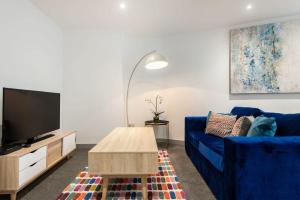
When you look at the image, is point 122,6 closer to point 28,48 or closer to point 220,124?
point 28,48

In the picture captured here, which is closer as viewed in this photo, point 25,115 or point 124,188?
point 124,188

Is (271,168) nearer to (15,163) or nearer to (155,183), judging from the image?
(155,183)

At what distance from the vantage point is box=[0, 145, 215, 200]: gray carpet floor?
190cm

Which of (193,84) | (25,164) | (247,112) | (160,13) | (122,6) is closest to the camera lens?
(25,164)

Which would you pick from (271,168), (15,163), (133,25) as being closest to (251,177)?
(271,168)

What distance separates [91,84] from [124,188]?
239cm

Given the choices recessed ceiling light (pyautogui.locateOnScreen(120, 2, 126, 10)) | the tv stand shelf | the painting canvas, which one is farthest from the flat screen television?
the painting canvas

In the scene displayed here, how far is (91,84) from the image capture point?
12.4 feet

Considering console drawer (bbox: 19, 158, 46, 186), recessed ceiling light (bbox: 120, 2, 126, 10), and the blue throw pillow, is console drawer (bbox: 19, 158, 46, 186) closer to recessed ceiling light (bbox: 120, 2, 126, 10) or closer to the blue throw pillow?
the blue throw pillow

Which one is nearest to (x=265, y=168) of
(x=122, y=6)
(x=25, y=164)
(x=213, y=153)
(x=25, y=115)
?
(x=213, y=153)

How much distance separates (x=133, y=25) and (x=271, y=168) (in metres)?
3.24

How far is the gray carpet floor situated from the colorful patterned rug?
0.10 meters

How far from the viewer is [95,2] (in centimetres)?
273

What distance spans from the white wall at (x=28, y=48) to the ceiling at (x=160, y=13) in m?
0.26
